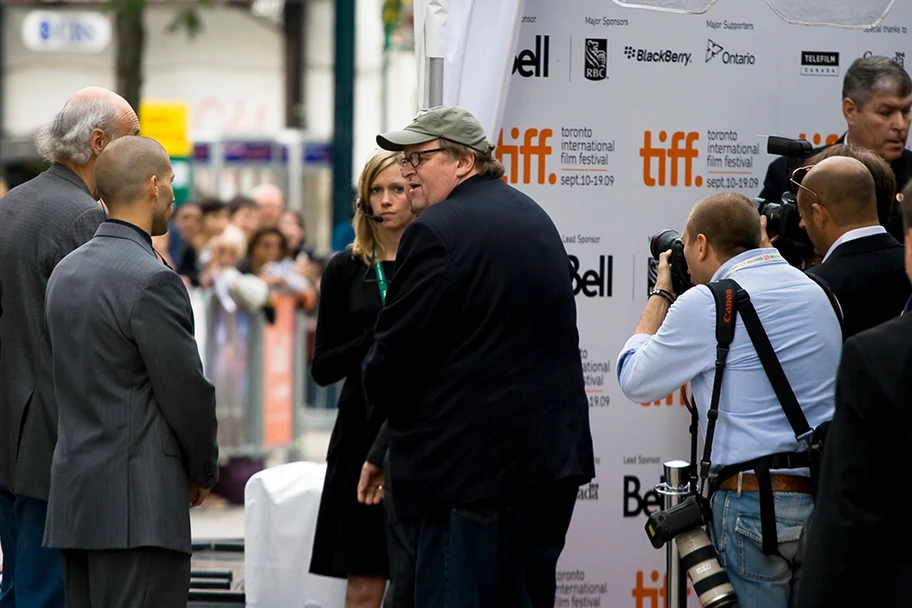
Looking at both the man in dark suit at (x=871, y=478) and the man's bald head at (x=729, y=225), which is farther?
the man's bald head at (x=729, y=225)

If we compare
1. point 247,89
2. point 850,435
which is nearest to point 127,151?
point 850,435

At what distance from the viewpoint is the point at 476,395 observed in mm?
3971

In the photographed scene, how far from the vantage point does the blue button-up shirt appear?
3934 mm

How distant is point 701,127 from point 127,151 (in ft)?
8.40

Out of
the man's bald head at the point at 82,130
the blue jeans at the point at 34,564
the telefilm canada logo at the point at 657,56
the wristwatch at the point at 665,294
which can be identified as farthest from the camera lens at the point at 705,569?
the man's bald head at the point at 82,130

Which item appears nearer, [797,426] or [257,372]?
[797,426]

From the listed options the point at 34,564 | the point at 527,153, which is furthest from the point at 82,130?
the point at 527,153

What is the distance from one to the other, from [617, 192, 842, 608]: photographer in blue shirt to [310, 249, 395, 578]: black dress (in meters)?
1.46

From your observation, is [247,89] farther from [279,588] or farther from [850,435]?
[850,435]

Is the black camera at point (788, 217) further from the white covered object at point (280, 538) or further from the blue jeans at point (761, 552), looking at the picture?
the white covered object at point (280, 538)

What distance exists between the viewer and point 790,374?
12.9 ft

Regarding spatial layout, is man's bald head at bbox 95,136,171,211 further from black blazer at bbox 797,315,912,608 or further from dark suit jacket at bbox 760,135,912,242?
dark suit jacket at bbox 760,135,912,242

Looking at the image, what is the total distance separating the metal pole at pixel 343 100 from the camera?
35.0ft

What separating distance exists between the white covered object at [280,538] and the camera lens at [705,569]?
2.23 m
